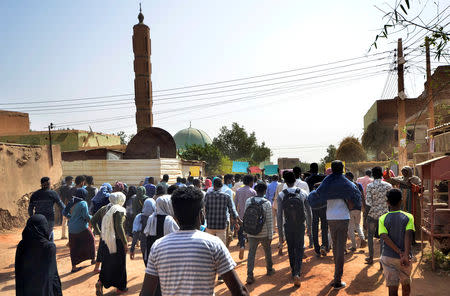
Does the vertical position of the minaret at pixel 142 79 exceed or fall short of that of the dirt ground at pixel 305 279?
it exceeds it

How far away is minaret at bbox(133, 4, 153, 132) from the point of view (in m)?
40.5

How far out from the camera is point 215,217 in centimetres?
695

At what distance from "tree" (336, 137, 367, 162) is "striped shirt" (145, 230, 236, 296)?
3188 cm

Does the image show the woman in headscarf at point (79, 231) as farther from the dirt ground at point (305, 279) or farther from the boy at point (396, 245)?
the boy at point (396, 245)

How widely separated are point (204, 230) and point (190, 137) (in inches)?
2615

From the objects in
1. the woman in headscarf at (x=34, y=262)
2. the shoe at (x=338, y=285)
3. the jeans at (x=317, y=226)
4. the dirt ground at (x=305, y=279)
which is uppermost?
the woman in headscarf at (x=34, y=262)

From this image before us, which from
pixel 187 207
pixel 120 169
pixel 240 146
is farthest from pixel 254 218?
pixel 240 146

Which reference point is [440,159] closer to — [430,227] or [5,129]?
[430,227]

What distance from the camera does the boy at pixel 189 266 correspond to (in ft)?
7.85

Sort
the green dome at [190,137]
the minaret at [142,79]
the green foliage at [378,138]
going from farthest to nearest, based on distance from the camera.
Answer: the green dome at [190,137] → the minaret at [142,79] → the green foliage at [378,138]

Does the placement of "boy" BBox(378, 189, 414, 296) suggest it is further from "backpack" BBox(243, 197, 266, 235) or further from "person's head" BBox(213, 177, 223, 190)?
"person's head" BBox(213, 177, 223, 190)

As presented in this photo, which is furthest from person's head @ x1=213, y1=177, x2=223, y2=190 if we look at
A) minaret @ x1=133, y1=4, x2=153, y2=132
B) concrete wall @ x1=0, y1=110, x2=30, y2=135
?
concrete wall @ x1=0, y1=110, x2=30, y2=135

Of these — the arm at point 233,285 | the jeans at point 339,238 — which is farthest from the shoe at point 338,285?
the arm at point 233,285

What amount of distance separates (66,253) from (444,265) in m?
8.95
